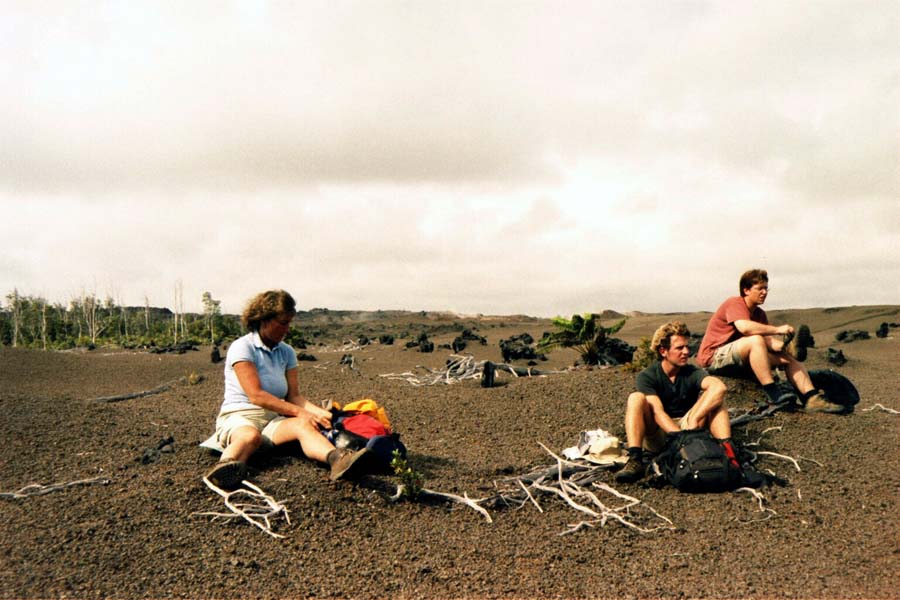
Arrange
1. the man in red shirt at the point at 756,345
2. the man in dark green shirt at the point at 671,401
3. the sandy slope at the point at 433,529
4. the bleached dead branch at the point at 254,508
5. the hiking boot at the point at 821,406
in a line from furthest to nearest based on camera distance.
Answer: the hiking boot at the point at 821,406 < the man in red shirt at the point at 756,345 < the man in dark green shirt at the point at 671,401 < the bleached dead branch at the point at 254,508 < the sandy slope at the point at 433,529

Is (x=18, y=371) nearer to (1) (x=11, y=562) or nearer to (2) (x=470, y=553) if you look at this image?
(1) (x=11, y=562)

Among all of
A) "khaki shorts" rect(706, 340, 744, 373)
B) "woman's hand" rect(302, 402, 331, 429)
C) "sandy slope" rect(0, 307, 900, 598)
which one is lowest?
"sandy slope" rect(0, 307, 900, 598)

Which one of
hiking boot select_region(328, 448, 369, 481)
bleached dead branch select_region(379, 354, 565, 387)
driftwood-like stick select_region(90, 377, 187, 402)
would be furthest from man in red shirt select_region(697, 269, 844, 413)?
driftwood-like stick select_region(90, 377, 187, 402)

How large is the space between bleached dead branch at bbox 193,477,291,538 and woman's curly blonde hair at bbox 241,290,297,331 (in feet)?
4.39

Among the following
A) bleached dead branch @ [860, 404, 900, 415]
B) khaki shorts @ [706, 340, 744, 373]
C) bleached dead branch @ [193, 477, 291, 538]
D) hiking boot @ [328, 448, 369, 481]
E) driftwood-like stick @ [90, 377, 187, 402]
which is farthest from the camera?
driftwood-like stick @ [90, 377, 187, 402]

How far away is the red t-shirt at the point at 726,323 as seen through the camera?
718 cm

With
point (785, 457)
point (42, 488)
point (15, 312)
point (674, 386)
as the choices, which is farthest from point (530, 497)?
point (15, 312)

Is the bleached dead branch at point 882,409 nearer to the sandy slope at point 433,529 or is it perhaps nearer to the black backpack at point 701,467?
the sandy slope at point 433,529

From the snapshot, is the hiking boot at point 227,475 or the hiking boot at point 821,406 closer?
the hiking boot at point 227,475

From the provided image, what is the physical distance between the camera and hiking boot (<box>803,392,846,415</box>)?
7.30 m

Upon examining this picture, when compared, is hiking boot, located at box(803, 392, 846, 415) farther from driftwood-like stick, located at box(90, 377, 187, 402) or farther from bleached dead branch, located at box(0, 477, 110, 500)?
driftwood-like stick, located at box(90, 377, 187, 402)

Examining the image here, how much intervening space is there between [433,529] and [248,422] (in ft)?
6.15

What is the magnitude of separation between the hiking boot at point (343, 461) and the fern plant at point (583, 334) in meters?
6.54

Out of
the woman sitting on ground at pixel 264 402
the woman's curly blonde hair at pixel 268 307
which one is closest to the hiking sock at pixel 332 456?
the woman sitting on ground at pixel 264 402
